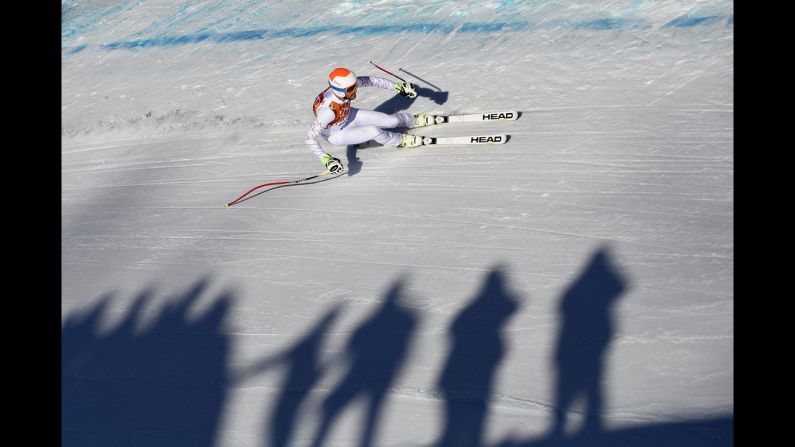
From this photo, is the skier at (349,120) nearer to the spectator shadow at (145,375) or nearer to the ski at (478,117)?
the ski at (478,117)

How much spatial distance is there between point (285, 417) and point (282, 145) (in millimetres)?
3226

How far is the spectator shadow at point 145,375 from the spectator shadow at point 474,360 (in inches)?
60.9

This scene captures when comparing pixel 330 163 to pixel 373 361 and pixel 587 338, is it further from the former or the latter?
pixel 587 338

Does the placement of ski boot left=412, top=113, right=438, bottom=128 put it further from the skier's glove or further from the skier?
the skier's glove

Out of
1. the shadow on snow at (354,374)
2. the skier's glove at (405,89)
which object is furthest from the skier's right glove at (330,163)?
the shadow on snow at (354,374)

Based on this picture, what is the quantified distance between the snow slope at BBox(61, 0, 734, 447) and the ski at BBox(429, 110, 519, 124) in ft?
0.23

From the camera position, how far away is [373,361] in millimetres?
4531

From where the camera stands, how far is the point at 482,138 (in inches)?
239

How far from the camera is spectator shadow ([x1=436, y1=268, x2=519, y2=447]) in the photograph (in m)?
4.04

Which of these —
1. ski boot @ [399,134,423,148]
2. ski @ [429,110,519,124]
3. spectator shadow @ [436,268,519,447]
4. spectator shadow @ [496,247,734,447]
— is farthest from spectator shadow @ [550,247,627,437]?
ski boot @ [399,134,423,148]

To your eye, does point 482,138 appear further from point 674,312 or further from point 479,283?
point 674,312

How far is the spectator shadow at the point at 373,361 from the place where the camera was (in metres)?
4.21

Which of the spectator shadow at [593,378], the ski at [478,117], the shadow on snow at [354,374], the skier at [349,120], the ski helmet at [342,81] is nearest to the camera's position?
the spectator shadow at [593,378]

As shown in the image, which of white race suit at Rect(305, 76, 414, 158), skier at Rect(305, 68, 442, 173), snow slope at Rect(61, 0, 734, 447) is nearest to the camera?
snow slope at Rect(61, 0, 734, 447)
